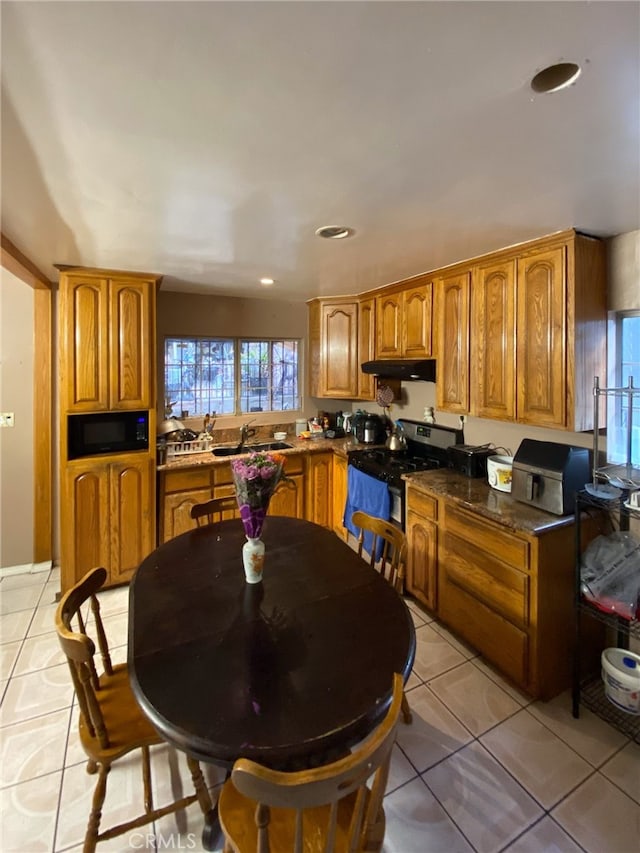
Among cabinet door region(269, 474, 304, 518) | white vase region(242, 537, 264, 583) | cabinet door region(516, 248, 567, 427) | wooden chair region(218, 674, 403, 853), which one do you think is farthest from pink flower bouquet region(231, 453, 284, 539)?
cabinet door region(269, 474, 304, 518)

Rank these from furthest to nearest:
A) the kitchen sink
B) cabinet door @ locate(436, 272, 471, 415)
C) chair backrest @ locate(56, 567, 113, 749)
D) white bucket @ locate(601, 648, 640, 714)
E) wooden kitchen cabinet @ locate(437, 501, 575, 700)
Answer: the kitchen sink < cabinet door @ locate(436, 272, 471, 415) < wooden kitchen cabinet @ locate(437, 501, 575, 700) < white bucket @ locate(601, 648, 640, 714) < chair backrest @ locate(56, 567, 113, 749)

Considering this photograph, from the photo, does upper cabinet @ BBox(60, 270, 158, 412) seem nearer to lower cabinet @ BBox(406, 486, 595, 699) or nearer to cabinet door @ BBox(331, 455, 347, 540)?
cabinet door @ BBox(331, 455, 347, 540)

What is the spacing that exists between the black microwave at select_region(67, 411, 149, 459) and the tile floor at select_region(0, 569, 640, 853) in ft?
4.44

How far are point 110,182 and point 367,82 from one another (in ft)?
3.48

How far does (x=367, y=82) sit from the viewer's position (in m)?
0.98

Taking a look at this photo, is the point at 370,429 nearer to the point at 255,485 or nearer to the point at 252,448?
the point at 252,448

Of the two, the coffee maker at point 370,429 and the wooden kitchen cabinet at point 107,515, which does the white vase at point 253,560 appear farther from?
the coffee maker at point 370,429

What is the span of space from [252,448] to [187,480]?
2.48 feet

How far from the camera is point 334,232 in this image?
2.04 meters

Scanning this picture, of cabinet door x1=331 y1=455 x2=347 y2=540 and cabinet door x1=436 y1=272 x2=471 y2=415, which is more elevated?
cabinet door x1=436 y1=272 x2=471 y2=415

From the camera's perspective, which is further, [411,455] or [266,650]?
[411,455]

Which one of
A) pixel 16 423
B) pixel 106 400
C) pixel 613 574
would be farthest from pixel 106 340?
pixel 613 574

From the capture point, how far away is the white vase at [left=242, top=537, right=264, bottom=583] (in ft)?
5.21

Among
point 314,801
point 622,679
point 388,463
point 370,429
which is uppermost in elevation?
point 370,429
